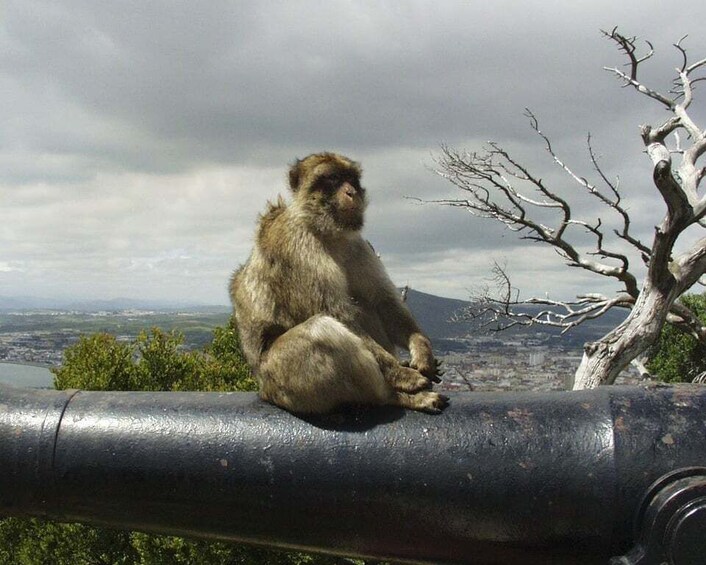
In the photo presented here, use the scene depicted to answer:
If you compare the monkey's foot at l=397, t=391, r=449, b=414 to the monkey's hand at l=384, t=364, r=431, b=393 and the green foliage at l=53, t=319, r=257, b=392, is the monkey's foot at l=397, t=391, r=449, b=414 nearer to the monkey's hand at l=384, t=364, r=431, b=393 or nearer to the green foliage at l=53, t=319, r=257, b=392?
the monkey's hand at l=384, t=364, r=431, b=393

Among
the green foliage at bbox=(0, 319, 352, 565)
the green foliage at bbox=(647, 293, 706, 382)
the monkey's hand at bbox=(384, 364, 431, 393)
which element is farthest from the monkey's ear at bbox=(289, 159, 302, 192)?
the green foliage at bbox=(647, 293, 706, 382)

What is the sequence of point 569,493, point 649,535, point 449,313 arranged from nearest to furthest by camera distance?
1. point 649,535
2. point 569,493
3. point 449,313

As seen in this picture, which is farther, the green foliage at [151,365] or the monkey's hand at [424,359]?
the green foliage at [151,365]

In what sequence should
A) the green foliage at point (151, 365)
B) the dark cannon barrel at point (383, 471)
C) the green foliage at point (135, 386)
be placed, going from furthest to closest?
1. the green foliage at point (151, 365)
2. the green foliage at point (135, 386)
3. the dark cannon barrel at point (383, 471)

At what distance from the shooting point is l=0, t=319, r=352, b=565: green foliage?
11672 mm

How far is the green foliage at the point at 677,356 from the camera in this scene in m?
18.7

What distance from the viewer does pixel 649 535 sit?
1.74 metres

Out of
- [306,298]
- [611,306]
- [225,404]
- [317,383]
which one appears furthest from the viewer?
[611,306]

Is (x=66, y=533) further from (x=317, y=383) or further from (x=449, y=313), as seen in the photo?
(x=317, y=383)

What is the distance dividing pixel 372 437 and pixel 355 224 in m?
2.26

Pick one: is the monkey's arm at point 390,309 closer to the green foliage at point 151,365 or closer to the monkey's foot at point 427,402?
the monkey's foot at point 427,402

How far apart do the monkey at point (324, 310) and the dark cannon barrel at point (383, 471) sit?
26 cm

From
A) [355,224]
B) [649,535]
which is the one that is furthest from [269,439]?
[355,224]

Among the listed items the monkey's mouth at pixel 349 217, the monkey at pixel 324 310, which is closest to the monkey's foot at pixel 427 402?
the monkey at pixel 324 310
